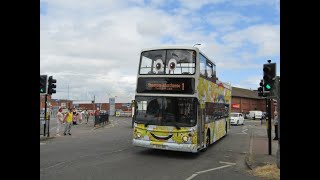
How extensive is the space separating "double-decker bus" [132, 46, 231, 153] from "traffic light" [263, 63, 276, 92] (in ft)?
7.89

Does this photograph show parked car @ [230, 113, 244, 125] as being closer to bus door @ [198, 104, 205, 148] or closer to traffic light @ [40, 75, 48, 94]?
traffic light @ [40, 75, 48, 94]

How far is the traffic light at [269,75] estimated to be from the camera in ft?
44.6

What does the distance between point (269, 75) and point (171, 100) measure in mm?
3733

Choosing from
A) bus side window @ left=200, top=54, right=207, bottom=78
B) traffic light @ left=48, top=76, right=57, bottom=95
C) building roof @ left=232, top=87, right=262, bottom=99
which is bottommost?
traffic light @ left=48, top=76, right=57, bottom=95

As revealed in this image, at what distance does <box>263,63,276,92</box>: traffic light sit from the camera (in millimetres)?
13598

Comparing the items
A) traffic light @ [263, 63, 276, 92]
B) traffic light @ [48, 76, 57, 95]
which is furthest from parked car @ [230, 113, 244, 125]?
traffic light @ [263, 63, 276, 92]
